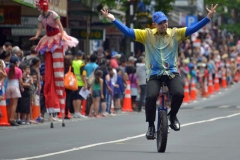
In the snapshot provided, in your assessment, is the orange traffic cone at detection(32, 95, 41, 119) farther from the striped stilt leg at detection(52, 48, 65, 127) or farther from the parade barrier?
the striped stilt leg at detection(52, 48, 65, 127)

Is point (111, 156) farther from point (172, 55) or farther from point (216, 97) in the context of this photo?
point (216, 97)

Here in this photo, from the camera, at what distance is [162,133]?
13508 mm

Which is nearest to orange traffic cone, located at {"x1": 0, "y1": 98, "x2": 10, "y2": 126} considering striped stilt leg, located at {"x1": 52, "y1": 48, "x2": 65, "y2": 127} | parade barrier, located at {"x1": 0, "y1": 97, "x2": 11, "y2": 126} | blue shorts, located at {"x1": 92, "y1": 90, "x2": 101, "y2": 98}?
parade barrier, located at {"x1": 0, "y1": 97, "x2": 11, "y2": 126}

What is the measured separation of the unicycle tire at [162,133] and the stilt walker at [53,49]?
594cm

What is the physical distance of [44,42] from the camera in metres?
19.5

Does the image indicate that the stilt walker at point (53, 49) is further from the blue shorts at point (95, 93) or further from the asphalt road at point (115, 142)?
the blue shorts at point (95, 93)

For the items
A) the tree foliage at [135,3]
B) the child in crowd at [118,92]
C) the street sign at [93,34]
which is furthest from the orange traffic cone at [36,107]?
the street sign at [93,34]

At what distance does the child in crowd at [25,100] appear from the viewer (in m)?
22.4

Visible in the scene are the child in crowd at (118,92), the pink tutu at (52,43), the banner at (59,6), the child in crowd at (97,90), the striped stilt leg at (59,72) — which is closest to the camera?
the pink tutu at (52,43)

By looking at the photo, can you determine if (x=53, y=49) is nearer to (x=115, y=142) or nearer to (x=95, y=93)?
(x=115, y=142)

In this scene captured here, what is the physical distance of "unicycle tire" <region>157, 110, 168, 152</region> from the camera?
13477 millimetres

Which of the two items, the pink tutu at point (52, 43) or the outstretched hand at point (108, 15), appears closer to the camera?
the outstretched hand at point (108, 15)

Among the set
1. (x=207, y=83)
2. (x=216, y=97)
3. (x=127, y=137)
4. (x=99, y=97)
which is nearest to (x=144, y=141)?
(x=127, y=137)

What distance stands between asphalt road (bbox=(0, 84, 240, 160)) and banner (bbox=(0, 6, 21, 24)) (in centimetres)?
520
